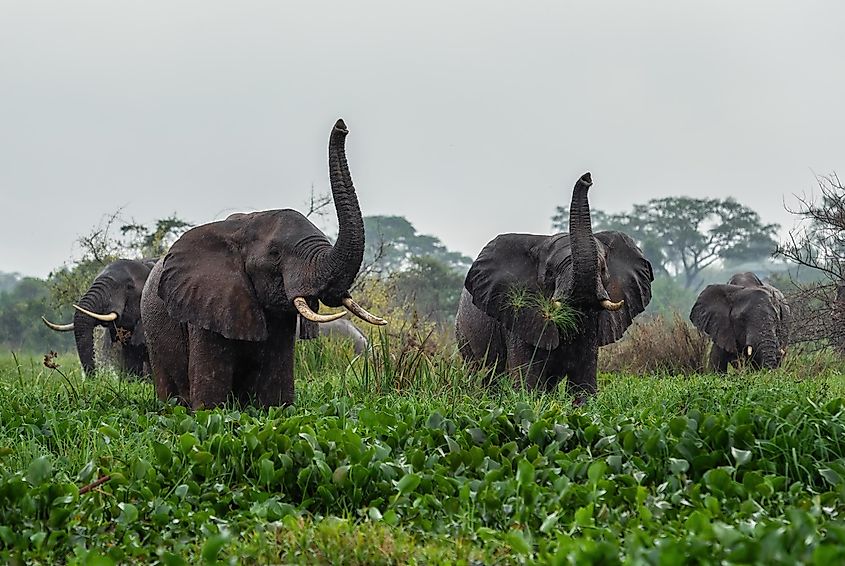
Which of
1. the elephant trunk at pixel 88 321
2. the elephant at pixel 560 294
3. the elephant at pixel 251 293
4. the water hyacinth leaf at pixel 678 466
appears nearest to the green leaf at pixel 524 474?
the water hyacinth leaf at pixel 678 466

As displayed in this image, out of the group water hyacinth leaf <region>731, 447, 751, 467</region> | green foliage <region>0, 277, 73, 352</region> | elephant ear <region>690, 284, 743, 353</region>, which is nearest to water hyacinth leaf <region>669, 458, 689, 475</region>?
water hyacinth leaf <region>731, 447, 751, 467</region>

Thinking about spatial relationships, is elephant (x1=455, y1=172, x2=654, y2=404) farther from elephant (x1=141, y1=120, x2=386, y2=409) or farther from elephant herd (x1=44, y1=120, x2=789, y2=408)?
elephant (x1=141, y1=120, x2=386, y2=409)

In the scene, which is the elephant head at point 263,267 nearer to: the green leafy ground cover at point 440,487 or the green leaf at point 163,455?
the green leafy ground cover at point 440,487

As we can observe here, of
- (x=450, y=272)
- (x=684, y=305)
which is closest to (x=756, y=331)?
(x=450, y=272)

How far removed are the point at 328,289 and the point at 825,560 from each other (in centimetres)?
474

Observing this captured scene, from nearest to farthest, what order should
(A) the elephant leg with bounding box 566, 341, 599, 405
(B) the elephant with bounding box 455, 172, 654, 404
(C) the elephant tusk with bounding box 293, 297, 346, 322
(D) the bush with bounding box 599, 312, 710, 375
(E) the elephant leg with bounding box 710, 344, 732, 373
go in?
(C) the elephant tusk with bounding box 293, 297, 346, 322 < (B) the elephant with bounding box 455, 172, 654, 404 < (A) the elephant leg with bounding box 566, 341, 599, 405 < (E) the elephant leg with bounding box 710, 344, 732, 373 < (D) the bush with bounding box 599, 312, 710, 375

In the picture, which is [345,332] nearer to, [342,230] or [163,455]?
[342,230]

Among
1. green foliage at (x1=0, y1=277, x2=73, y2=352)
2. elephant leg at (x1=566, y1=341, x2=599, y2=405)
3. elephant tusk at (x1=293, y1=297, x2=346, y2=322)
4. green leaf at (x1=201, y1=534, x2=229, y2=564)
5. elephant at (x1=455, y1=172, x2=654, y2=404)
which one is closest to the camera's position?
green leaf at (x1=201, y1=534, x2=229, y2=564)

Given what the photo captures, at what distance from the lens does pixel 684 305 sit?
4144 cm

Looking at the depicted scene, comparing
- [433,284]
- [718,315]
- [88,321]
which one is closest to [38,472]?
[88,321]

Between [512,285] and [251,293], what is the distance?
9.57ft

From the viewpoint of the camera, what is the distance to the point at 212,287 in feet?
28.0

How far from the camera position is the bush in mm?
16281

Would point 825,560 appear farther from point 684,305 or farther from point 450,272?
point 684,305
